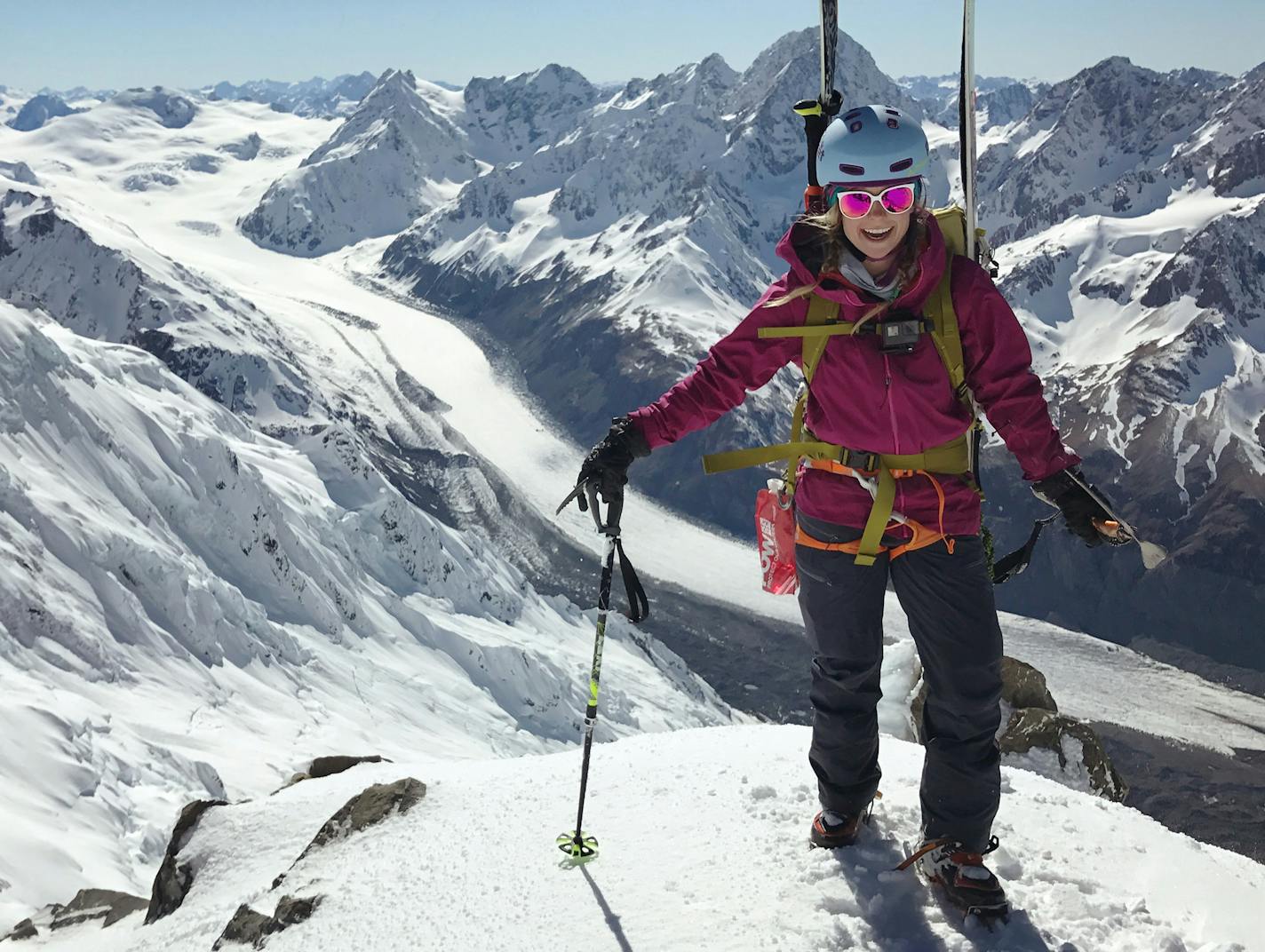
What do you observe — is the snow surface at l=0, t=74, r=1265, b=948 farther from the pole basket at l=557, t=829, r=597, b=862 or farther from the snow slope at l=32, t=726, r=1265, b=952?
the pole basket at l=557, t=829, r=597, b=862

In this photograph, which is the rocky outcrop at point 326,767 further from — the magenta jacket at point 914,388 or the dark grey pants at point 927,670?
the magenta jacket at point 914,388

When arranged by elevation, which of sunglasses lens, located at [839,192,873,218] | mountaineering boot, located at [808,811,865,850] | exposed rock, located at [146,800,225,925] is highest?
sunglasses lens, located at [839,192,873,218]

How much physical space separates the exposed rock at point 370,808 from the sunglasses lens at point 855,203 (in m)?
6.63

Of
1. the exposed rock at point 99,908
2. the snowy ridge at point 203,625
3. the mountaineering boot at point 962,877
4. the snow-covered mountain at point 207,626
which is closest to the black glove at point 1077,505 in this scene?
the mountaineering boot at point 962,877

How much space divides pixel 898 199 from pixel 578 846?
513 cm

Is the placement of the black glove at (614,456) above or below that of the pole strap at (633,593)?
above

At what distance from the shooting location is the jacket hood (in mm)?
5848

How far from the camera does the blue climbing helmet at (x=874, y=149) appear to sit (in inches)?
236

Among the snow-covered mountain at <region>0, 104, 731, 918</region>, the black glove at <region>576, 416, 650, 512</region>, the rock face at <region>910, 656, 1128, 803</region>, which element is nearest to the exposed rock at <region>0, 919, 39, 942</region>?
the snow-covered mountain at <region>0, 104, 731, 918</region>

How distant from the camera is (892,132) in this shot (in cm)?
608

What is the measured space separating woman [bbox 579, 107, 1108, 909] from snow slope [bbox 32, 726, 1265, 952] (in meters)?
0.50

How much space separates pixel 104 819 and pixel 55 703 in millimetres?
10073

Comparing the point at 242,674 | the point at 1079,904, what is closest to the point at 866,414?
the point at 1079,904

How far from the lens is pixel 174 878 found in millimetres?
9734
